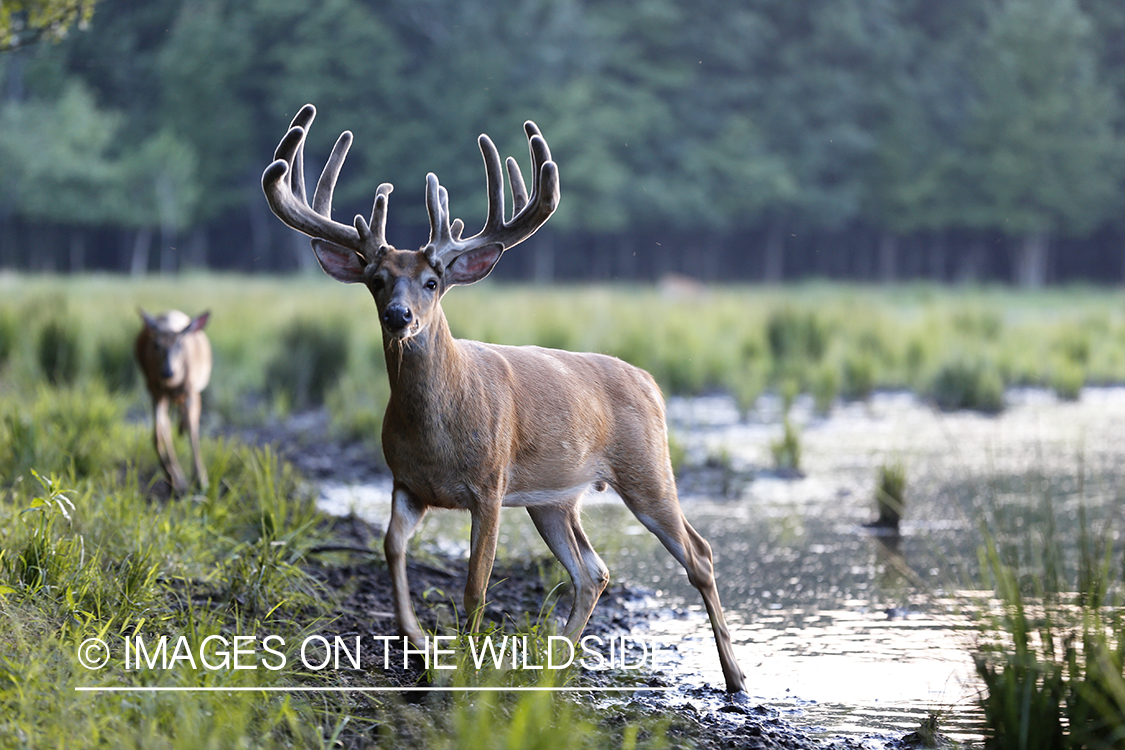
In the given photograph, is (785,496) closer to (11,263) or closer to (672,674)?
(672,674)

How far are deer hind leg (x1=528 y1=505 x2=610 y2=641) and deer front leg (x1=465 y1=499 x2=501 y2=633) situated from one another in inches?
24.1

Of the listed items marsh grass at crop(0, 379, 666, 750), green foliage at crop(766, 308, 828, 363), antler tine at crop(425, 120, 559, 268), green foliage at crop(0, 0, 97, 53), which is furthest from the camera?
green foliage at crop(766, 308, 828, 363)

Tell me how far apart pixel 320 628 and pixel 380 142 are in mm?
36228

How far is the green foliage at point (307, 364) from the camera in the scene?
42.8 ft

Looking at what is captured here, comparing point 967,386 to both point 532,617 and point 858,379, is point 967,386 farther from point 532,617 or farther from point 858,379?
point 532,617

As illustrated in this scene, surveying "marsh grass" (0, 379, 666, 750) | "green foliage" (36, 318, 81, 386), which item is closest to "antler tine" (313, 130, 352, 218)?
"marsh grass" (0, 379, 666, 750)

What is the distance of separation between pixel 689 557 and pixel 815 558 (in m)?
2.60

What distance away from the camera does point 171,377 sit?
8250mm

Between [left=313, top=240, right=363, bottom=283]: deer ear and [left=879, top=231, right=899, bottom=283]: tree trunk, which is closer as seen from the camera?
[left=313, top=240, right=363, bottom=283]: deer ear

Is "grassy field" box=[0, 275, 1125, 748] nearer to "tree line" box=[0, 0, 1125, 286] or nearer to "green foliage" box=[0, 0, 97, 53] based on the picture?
"green foliage" box=[0, 0, 97, 53]

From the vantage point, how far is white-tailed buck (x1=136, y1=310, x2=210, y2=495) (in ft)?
26.2

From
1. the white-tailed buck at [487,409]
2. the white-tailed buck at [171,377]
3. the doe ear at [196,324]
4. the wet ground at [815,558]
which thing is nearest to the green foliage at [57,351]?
the wet ground at [815,558]

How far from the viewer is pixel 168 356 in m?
8.32

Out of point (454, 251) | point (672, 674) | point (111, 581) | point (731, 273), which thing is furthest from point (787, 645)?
point (731, 273)
